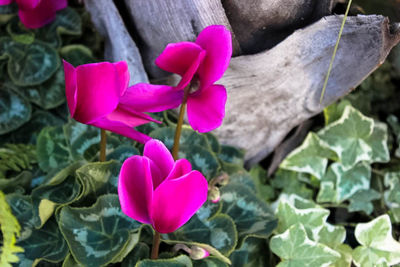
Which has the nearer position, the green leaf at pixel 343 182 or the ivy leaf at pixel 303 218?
the ivy leaf at pixel 303 218

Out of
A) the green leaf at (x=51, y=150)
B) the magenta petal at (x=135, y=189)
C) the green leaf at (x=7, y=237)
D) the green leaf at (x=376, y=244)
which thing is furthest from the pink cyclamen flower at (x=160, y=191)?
the green leaf at (x=376, y=244)

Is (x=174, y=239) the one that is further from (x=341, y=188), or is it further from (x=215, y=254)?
(x=341, y=188)

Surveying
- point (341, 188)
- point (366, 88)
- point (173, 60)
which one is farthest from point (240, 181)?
point (366, 88)

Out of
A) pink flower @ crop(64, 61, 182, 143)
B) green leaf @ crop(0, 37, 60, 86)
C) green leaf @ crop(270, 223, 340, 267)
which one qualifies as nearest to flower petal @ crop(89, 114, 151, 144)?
pink flower @ crop(64, 61, 182, 143)

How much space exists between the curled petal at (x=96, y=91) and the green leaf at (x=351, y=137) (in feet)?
2.63

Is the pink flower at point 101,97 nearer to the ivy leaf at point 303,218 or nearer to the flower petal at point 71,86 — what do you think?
the flower petal at point 71,86

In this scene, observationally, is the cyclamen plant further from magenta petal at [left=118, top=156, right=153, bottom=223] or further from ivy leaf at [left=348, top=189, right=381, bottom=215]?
ivy leaf at [left=348, top=189, right=381, bottom=215]

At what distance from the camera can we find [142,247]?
975 millimetres

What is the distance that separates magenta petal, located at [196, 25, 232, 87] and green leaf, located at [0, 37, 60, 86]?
687mm

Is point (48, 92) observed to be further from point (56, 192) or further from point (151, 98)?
point (151, 98)

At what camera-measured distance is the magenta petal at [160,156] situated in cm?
76

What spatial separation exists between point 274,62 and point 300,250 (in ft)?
1.53

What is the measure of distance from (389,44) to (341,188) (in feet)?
1.66

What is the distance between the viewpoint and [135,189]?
0.74m
